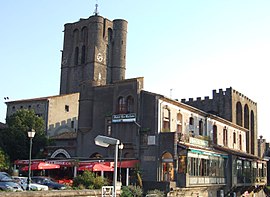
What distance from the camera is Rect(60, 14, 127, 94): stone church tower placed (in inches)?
2908

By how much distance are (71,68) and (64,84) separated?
10.9 ft

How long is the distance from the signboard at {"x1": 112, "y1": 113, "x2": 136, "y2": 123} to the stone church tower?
3164cm

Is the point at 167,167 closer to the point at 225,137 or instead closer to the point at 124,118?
the point at 124,118

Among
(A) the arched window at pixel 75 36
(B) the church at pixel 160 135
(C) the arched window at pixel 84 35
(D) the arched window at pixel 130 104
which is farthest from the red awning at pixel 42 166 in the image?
(A) the arched window at pixel 75 36

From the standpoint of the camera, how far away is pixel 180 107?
43.4 m

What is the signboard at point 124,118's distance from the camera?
40.4 m

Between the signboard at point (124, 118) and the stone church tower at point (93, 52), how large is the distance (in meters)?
31.6

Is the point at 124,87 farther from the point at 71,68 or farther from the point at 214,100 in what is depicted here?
the point at 71,68

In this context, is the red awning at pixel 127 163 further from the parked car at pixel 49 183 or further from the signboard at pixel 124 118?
the parked car at pixel 49 183

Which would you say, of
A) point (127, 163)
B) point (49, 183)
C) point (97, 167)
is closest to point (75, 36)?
point (127, 163)

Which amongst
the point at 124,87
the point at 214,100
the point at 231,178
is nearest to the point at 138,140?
the point at 124,87

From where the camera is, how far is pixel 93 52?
73.5m

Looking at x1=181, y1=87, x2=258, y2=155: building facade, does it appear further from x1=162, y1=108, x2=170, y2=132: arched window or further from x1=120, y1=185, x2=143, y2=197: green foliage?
x1=120, y1=185, x2=143, y2=197: green foliage

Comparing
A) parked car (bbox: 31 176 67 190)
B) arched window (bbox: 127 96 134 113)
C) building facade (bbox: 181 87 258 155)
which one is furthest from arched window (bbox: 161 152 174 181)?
building facade (bbox: 181 87 258 155)
